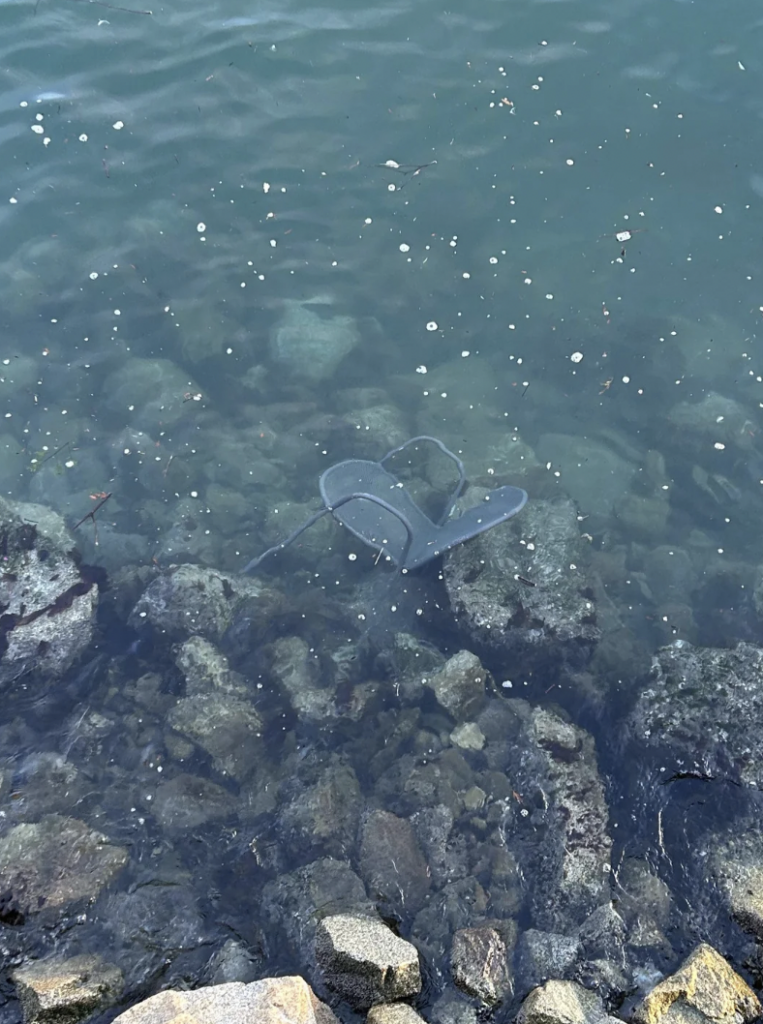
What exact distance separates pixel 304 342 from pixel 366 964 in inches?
299

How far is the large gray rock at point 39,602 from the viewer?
268 inches

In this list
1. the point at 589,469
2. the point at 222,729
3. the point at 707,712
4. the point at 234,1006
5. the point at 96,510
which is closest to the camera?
the point at 234,1006

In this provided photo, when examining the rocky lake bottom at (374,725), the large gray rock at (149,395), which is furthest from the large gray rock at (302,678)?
the large gray rock at (149,395)

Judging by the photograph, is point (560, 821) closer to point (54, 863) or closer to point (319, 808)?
point (319, 808)

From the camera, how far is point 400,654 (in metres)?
7.27

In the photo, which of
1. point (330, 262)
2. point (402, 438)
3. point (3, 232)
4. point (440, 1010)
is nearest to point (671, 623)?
point (402, 438)

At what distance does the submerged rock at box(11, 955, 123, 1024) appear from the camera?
450cm

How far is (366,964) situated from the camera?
15.2ft

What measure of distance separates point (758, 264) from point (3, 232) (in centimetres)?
1082

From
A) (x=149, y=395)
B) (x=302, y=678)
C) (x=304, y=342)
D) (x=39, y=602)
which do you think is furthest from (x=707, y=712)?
(x=149, y=395)

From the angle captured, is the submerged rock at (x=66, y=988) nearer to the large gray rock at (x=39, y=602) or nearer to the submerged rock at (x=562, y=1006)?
the large gray rock at (x=39, y=602)

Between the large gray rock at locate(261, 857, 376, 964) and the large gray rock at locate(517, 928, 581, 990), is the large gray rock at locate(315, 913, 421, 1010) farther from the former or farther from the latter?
the large gray rock at locate(517, 928, 581, 990)

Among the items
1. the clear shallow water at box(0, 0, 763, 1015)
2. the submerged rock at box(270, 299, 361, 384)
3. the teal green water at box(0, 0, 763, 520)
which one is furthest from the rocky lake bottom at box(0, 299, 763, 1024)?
the teal green water at box(0, 0, 763, 520)

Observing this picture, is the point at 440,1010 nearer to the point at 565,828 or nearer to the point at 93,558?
the point at 565,828
